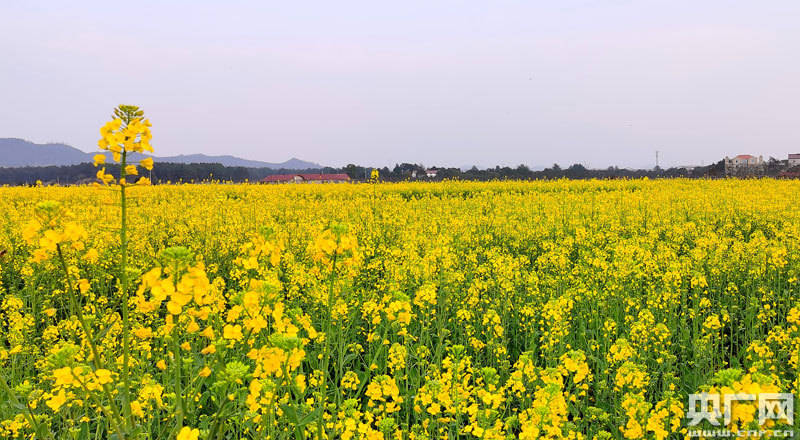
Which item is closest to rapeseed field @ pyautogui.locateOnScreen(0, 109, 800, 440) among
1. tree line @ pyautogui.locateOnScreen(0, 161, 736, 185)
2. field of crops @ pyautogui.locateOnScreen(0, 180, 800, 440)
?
field of crops @ pyautogui.locateOnScreen(0, 180, 800, 440)

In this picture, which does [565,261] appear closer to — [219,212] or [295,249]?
[295,249]

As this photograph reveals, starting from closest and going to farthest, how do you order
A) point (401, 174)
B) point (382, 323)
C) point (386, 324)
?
point (386, 324) < point (382, 323) < point (401, 174)

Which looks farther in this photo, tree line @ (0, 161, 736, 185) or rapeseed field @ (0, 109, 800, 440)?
tree line @ (0, 161, 736, 185)

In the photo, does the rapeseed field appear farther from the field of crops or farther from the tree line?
the tree line

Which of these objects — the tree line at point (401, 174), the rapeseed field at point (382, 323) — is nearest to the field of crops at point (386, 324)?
the rapeseed field at point (382, 323)

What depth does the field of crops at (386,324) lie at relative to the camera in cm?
219

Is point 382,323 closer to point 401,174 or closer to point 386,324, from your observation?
point 386,324

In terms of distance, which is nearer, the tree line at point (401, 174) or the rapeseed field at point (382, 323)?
the rapeseed field at point (382, 323)

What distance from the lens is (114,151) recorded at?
6.50 feet

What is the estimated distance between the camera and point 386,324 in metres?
4.95

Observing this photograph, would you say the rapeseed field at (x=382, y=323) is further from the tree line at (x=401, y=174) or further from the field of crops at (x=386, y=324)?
the tree line at (x=401, y=174)

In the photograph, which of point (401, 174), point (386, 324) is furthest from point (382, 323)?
point (401, 174)

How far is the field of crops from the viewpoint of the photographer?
7.17ft

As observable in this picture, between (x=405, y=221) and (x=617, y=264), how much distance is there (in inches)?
225
